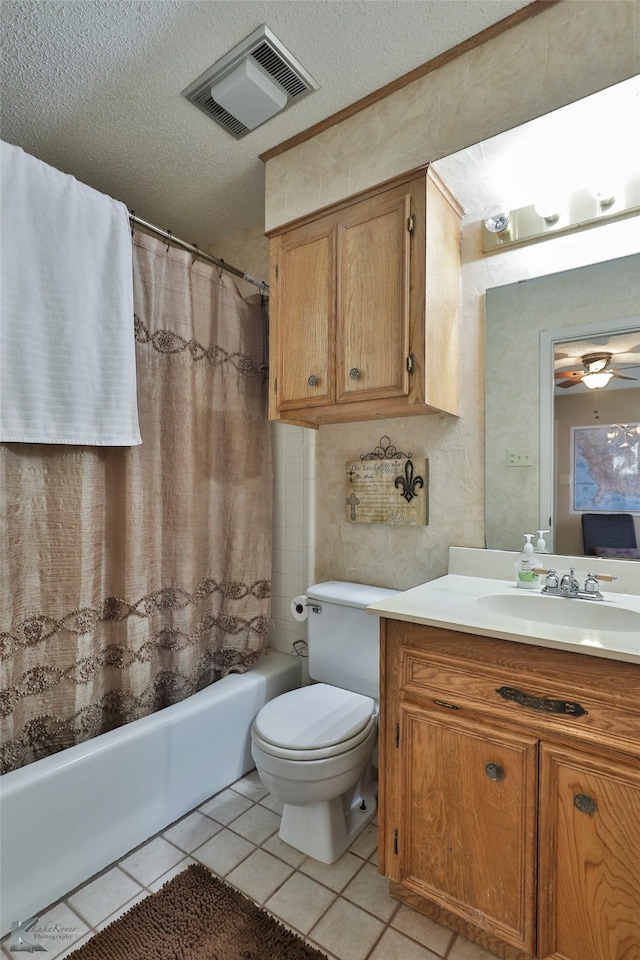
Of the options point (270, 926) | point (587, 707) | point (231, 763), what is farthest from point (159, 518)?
point (587, 707)

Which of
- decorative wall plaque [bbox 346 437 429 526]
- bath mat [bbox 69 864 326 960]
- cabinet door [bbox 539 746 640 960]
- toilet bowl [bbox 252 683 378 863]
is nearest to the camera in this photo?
cabinet door [bbox 539 746 640 960]

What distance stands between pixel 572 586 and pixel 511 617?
0.69ft

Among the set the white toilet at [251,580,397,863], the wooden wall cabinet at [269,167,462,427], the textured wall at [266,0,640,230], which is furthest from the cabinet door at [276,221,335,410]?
the white toilet at [251,580,397,863]

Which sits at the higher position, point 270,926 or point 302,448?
point 302,448

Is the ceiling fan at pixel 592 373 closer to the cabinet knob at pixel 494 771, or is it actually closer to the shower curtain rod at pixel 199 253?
the cabinet knob at pixel 494 771

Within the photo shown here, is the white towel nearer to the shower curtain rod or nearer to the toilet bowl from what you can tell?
the shower curtain rod

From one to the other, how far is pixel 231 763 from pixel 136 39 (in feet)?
7.95

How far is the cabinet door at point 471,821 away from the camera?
3.51 feet

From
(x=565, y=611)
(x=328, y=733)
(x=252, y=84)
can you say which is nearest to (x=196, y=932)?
(x=328, y=733)

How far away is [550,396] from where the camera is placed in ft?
5.04

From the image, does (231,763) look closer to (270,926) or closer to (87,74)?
(270,926)

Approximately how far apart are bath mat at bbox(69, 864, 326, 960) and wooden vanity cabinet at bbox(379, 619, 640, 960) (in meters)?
0.33

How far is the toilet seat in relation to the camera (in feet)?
4.62

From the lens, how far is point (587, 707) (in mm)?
995
